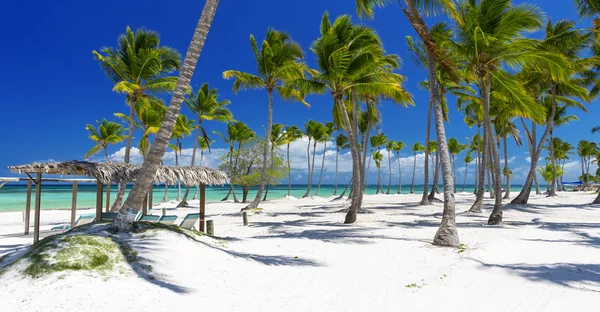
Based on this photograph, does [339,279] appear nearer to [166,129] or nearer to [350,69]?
[166,129]

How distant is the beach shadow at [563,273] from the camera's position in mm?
5207

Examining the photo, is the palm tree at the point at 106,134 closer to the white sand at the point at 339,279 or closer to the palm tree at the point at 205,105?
the palm tree at the point at 205,105

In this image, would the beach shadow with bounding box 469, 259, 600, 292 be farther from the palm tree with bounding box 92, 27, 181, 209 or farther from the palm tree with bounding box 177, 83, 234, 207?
the palm tree with bounding box 177, 83, 234, 207

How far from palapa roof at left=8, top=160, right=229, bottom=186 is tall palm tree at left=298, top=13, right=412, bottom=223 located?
226 inches

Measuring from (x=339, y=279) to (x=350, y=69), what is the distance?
9.29 metres

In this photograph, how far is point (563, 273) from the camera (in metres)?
5.76

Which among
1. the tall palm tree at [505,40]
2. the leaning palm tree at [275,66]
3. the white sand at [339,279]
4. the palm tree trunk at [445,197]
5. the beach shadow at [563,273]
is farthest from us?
the leaning palm tree at [275,66]

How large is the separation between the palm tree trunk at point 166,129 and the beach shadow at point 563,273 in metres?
6.62

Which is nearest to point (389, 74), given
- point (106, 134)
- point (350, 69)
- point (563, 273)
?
point (350, 69)

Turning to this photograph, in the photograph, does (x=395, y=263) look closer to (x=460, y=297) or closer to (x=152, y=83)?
(x=460, y=297)

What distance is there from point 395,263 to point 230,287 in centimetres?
334

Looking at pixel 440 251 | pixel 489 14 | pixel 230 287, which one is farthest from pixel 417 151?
pixel 230 287

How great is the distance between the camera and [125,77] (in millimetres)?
16578

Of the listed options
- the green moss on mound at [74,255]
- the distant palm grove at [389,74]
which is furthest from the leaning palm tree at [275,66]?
the green moss on mound at [74,255]
